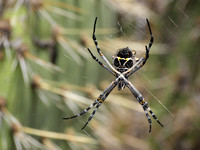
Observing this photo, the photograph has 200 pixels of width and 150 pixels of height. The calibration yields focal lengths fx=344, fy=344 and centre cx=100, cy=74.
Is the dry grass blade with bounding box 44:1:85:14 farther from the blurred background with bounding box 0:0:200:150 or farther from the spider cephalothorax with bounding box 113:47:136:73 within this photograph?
the spider cephalothorax with bounding box 113:47:136:73

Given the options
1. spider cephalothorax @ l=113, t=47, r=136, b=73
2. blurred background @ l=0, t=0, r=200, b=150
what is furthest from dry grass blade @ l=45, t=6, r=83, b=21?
spider cephalothorax @ l=113, t=47, r=136, b=73

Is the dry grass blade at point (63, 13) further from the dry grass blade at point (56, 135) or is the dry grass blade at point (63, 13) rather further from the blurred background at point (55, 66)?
the dry grass blade at point (56, 135)

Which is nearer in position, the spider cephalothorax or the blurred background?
the spider cephalothorax

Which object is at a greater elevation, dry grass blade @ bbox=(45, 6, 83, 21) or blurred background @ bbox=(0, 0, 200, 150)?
dry grass blade @ bbox=(45, 6, 83, 21)

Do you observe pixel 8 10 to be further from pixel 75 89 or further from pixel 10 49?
pixel 75 89

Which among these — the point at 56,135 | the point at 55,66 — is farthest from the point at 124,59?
the point at 56,135

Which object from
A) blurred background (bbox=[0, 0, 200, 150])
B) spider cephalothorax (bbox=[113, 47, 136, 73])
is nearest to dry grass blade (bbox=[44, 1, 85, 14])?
blurred background (bbox=[0, 0, 200, 150])

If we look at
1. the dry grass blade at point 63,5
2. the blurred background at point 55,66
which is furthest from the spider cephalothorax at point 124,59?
the dry grass blade at point 63,5

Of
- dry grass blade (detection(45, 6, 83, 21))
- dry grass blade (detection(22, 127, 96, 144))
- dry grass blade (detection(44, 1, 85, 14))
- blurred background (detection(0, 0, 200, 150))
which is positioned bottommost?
dry grass blade (detection(22, 127, 96, 144))

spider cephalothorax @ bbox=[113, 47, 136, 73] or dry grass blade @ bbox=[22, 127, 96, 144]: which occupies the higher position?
spider cephalothorax @ bbox=[113, 47, 136, 73]
